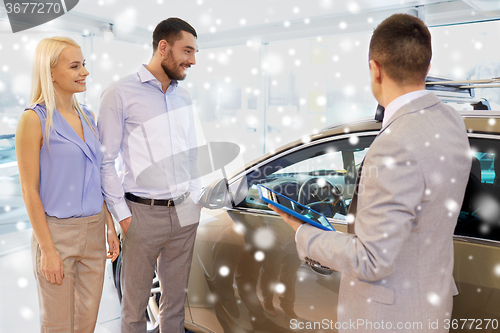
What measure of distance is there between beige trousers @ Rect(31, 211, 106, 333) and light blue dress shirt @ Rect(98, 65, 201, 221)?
0.71 feet

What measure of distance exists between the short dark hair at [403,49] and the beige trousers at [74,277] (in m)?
1.32

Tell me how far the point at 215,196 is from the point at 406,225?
4.00ft

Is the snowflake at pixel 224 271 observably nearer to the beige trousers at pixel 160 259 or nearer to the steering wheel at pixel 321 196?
the beige trousers at pixel 160 259

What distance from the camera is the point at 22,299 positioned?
3.08 m

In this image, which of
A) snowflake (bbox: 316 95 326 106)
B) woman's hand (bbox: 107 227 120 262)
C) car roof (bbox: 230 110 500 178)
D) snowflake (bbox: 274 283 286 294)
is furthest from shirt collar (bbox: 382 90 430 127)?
snowflake (bbox: 316 95 326 106)

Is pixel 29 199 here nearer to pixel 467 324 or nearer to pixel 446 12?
pixel 467 324

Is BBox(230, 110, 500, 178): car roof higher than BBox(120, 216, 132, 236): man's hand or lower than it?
higher

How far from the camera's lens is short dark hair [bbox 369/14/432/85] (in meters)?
1.02

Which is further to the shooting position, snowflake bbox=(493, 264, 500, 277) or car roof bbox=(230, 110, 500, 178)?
car roof bbox=(230, 110, 500, 178)

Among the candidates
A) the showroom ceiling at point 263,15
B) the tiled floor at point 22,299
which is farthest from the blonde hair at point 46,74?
the showroom ceiling at point 263,15

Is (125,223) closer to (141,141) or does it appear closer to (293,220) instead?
(141,141)

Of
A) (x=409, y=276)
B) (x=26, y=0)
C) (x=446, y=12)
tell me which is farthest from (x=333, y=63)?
(x=409, y=276)

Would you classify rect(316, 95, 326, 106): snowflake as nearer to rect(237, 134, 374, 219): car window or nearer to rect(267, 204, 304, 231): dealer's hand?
rect(237, 134, 374, 219): car window

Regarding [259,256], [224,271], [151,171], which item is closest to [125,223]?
[151,171]
